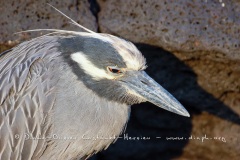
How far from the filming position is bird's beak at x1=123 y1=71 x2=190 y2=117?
344 centimetres

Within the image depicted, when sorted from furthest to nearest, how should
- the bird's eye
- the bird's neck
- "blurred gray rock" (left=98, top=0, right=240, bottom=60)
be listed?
1. "blurred gray rock" (left=98, top=0, right=240, bottom=60)
2. the bird's neck
3. the bird's eye

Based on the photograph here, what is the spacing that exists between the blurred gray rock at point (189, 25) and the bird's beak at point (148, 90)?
2.19 ft

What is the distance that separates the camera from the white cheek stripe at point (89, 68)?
3.41 m

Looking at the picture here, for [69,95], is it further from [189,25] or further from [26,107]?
[189,25]

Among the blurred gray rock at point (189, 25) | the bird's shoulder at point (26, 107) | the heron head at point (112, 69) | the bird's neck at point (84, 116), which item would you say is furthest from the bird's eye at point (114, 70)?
the blurred gray rock at point (189, 25)

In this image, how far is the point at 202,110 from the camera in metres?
4.66

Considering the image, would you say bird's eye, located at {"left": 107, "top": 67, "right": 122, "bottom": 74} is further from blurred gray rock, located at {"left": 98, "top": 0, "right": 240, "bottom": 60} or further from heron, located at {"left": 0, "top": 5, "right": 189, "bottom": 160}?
blurred gray rock, located at {"left": 98, "top": 0, "right": 240, "bottom": 60}

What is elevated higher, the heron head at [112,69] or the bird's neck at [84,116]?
the heron head at [112,69]

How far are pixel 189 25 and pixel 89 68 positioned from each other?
0.94 metres

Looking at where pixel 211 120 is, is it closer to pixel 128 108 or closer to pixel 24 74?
pixel 128 108

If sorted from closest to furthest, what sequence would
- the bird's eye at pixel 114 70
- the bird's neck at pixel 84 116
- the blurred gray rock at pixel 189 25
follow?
1. the bird's eye at pixel 114 70
2. the bird's neck at pixel 84 116
3. the blurred gray rock at pixel 189 25

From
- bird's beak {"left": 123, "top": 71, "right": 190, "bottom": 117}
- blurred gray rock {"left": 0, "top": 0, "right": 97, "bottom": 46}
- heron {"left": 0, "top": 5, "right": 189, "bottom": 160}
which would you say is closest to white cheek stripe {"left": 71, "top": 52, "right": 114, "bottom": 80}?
heron {"left": 0, "top": 5, "right": 189, "bottom": 160}

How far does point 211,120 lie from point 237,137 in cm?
24

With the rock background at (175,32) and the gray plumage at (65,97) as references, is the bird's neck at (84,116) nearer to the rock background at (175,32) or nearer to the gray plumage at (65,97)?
the gray plumage at (65,97)
